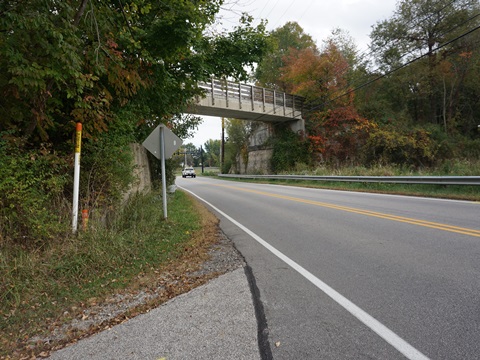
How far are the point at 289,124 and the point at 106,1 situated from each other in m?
27.2

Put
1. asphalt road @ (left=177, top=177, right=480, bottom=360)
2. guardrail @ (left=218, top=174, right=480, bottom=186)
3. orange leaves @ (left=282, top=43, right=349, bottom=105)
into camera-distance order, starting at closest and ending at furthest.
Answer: asphalt road @ (left=177, top=177, right=480, bottom=360), guardrail @ (left=218, top=174, right=480, bottom=186), orange leaves @ (left=282, top=43, right=349, bottom=105)

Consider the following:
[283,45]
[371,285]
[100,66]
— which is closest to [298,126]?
[283,45]

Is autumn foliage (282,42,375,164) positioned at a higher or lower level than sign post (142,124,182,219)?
higher

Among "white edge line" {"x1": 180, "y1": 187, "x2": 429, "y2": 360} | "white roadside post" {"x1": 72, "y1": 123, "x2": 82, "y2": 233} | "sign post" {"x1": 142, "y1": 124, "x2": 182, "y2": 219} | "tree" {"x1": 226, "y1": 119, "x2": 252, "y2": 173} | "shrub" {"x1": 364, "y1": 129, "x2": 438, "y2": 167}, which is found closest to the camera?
"white edge line" {"x1": 180, "y1": 187, "x2": 429, "y2": 360}

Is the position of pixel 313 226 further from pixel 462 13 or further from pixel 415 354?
pixel 462 13

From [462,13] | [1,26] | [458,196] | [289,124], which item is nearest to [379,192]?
[458,196]

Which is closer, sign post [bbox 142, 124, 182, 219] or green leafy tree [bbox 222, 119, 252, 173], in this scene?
sign post [bbox 142, 124, 182, 219]

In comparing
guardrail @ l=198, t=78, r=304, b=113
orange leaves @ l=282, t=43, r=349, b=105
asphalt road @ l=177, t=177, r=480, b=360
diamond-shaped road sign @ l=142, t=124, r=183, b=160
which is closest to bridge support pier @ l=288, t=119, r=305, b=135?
guardrail @ l=198, t=78, r=304, b=113

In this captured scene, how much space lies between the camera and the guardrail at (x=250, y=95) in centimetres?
2319

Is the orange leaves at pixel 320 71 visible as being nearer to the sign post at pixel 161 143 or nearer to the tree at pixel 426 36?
the tree at pixel 426 36

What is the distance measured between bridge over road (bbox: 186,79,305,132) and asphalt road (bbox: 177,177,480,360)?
1688cm

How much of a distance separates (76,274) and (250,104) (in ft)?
77.3

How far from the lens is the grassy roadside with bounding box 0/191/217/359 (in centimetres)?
315

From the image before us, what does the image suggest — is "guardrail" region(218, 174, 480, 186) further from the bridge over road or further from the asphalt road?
the bridge over road
